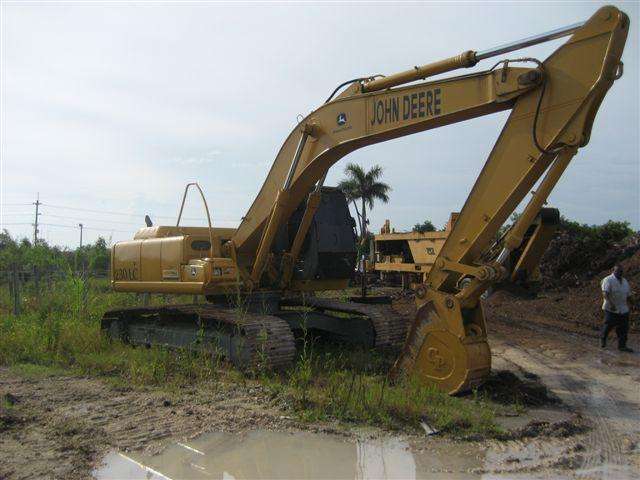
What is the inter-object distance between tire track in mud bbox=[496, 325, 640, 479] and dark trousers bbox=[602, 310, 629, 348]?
623mm

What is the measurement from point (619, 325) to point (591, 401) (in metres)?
4.69

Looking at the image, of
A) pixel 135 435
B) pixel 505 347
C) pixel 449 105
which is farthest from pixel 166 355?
pixel 505 347

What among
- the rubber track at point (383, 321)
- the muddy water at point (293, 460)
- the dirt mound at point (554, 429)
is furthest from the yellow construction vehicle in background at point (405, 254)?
the muddy water at point (293, 460)

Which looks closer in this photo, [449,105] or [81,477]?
[81,477]

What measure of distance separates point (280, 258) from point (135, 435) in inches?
170

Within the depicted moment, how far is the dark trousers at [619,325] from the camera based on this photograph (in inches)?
418

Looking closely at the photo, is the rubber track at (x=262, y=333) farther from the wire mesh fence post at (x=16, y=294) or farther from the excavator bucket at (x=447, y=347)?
the wire mesh fence post at (x=16, y=294)

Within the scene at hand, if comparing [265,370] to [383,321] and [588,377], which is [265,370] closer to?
[383,321]

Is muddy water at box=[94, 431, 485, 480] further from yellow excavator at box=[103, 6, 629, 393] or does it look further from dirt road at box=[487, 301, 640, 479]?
yellow excavator at box=[103, 6, 629, 393]

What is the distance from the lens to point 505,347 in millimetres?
10586

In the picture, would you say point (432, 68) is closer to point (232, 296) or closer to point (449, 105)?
point (449, 105)

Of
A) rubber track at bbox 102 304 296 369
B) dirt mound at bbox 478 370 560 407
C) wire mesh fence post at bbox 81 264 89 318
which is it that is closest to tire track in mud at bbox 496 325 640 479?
dirt mound at bbox 478 370 560 407

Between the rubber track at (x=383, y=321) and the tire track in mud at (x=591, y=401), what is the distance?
5.90 ft

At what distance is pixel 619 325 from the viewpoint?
10.8 metres
